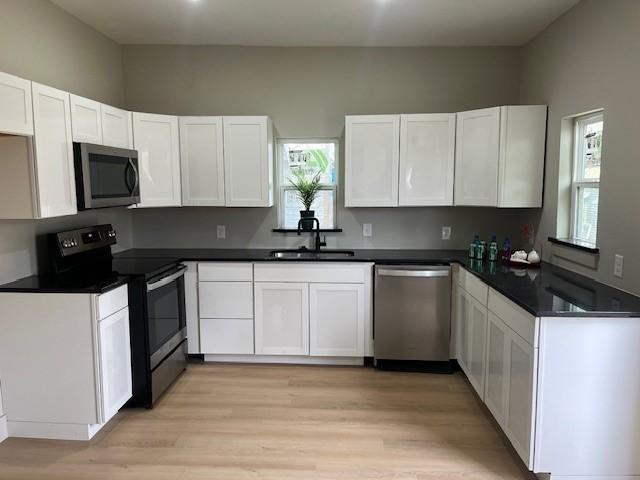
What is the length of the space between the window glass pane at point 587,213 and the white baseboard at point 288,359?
1912mm

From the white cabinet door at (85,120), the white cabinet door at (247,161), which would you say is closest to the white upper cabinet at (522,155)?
the white cabinet door at (247,161)

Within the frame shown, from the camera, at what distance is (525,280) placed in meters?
2.72

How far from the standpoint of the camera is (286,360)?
3719 mm

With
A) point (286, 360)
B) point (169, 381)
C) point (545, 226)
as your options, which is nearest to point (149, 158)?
point (169, 381)

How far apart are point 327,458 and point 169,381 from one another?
1404mm

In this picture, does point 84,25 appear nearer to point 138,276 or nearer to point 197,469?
point 138,276

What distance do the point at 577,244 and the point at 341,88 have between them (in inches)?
90.2

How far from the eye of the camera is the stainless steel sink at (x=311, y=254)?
369cm

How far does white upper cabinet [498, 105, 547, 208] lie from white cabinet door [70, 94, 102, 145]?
292cm

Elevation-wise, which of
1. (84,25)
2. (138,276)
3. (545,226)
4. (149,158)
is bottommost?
(138,276)

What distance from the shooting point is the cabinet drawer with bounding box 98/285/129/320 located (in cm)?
252

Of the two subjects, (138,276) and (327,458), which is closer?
(327,458)

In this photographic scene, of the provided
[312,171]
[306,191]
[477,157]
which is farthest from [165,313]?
[477,157]

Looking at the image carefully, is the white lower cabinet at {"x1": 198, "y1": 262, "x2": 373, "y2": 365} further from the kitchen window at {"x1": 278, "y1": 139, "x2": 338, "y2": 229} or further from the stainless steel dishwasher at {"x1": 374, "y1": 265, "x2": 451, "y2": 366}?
the kitchen window at {"x1": 278, "y1": 139, "x2": 338, "y2": 229}
